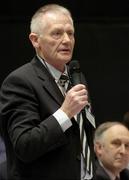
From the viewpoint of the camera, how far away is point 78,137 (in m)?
2.05

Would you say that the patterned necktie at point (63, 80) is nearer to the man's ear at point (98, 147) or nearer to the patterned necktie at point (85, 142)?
the patterned necktie at point (85, 142)

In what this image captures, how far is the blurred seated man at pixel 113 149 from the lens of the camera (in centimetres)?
322

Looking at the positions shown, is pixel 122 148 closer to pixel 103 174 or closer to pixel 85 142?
pixel 103 174

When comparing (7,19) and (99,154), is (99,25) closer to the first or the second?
(7,19)

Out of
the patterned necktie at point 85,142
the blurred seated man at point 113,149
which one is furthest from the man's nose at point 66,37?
the blurred seated man at point 113,149

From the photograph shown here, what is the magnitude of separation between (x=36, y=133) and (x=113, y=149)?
1.51 m

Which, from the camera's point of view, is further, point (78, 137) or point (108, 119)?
point (108, 119)

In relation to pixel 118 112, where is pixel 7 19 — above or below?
above

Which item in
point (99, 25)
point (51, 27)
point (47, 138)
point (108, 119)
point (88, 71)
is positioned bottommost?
point (108, 119)

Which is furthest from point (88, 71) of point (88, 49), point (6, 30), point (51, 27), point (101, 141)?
point (51, 27)

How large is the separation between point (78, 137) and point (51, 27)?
0.46 meters

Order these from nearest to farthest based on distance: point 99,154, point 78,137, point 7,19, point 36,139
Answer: point 36,139
point 78,137
point 99,154
point 7,19

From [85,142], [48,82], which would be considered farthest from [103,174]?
[48,82]

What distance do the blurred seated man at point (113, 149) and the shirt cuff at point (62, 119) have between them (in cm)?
128
